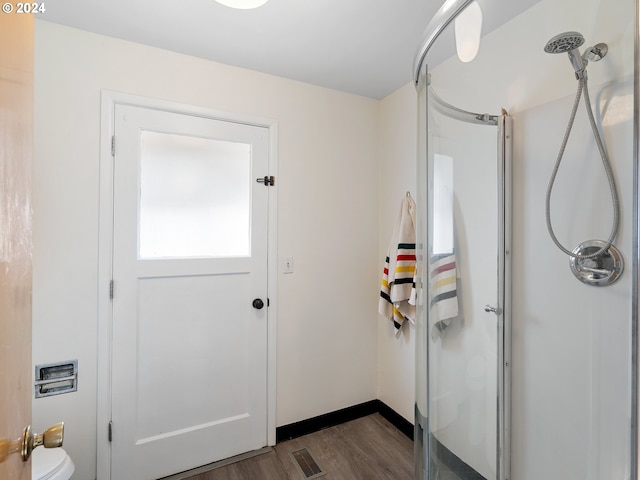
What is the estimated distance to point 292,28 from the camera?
5.08ft

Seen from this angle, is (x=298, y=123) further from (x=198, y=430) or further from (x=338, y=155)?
(x=198, y=430)

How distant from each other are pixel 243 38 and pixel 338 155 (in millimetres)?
908

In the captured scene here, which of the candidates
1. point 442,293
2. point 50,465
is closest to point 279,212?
point 442,293

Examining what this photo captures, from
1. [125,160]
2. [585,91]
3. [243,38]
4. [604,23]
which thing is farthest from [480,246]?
[125,160]

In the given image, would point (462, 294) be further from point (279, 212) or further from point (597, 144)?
point (279, 212)

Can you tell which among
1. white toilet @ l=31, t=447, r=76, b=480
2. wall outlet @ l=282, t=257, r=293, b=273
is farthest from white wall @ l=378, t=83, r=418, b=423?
white toilet @ l=31, t=447, r=76, b=480

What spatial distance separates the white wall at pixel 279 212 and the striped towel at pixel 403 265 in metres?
0.27

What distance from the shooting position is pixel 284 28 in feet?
5.08

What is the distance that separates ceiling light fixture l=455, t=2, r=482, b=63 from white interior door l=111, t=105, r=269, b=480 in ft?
3.82

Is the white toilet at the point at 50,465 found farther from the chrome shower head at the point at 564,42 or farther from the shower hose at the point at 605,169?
the chrome shower head at the point at 564,42

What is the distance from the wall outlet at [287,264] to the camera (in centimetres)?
204

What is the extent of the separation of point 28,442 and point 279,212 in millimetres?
1543

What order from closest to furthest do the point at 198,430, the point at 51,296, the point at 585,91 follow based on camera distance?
the point at 585,91 → the point at 51,296 → the point at 198,430

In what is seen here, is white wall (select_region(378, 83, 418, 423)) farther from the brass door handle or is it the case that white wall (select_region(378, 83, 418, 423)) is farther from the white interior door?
the brass door handle
